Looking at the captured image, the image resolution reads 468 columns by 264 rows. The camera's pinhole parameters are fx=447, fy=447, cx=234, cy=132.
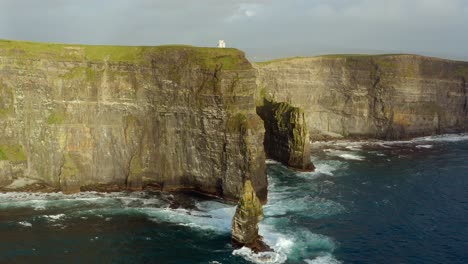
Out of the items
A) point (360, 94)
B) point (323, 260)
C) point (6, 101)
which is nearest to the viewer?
point (323, 260)

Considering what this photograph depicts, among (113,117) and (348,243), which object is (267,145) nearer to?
(113,117)

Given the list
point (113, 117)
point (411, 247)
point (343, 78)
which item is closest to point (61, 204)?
point (113, 117)

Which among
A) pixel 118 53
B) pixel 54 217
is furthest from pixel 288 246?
pixel 118 53

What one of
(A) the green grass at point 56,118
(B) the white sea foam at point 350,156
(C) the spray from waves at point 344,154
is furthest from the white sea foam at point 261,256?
(B) the white sea foam at point 350,156

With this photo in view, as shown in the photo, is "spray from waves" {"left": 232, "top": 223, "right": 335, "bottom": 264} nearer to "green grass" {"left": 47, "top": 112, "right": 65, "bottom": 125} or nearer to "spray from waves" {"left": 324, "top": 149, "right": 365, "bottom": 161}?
"green grass" {"left": 47, "top": 112, "right": 65, "bottom": 125}

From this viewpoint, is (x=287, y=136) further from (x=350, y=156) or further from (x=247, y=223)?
(x=247, y=223)
